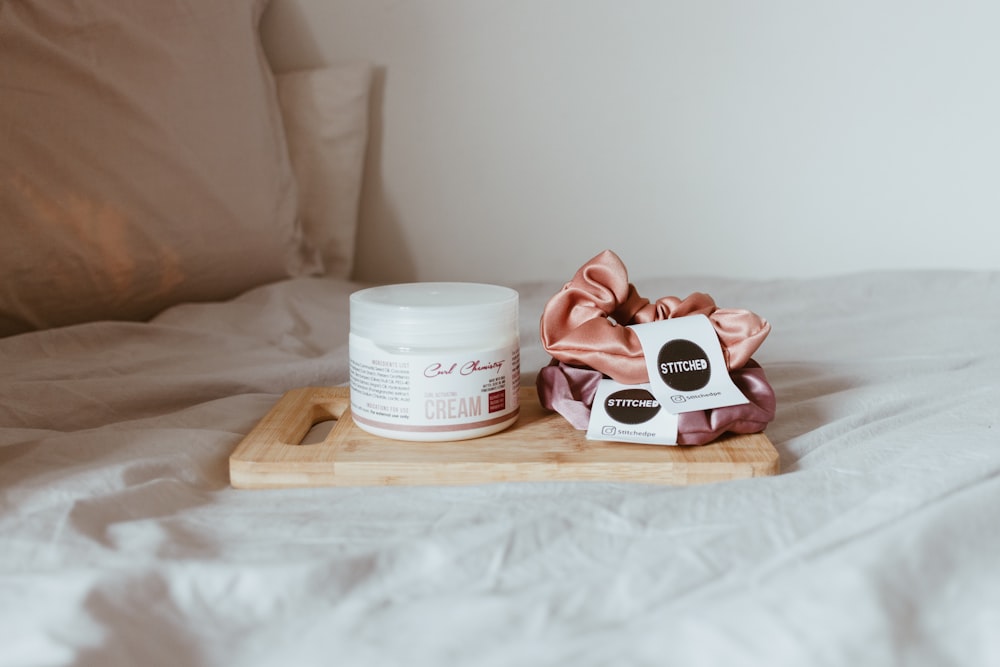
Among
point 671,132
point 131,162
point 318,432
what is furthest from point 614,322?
point 671,132

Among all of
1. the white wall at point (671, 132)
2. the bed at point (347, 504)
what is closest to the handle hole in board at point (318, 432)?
the bed at point (347, 504)

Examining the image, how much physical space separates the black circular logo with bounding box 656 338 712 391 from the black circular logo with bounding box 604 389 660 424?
0.02 metres

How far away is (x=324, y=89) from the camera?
1346mm

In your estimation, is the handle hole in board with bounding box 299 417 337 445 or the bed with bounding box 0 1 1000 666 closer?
the bed with bounding box 0 1 1000 666

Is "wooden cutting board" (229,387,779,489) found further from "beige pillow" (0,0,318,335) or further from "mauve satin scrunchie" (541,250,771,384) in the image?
"beige pillow" (0,0,318,335)

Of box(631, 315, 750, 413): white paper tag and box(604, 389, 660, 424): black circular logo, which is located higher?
box(631, 315, 750, 413): white paper tag

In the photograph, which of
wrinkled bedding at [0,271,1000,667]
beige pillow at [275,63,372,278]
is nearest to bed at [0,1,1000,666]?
wrinkled bedding at [0,271,1000,667]

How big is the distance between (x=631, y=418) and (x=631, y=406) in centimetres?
1

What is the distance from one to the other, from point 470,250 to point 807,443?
91 centimetres

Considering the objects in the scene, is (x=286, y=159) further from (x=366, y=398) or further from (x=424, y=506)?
(x=424, y=506)

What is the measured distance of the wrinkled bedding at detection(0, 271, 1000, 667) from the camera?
37cm

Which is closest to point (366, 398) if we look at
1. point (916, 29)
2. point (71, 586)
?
point (71, 586)

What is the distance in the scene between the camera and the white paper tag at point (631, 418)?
587 millimetres

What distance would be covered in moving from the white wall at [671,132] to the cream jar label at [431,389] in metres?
0.85
